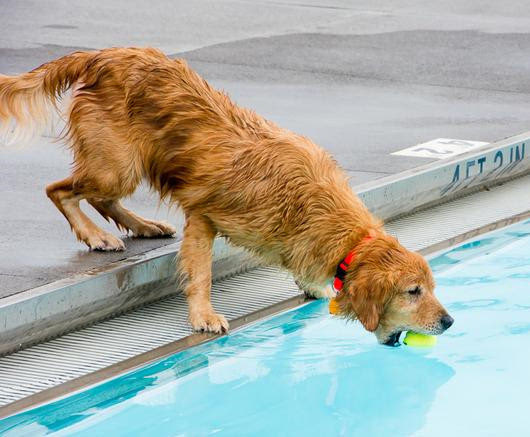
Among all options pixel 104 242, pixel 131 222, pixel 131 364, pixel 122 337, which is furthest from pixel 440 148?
pixel 131 364

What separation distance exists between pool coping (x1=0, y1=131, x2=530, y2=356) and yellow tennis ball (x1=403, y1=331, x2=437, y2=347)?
4.82ft

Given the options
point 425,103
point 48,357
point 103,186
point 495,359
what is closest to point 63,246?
point 103,186

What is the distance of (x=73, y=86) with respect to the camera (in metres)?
7.00

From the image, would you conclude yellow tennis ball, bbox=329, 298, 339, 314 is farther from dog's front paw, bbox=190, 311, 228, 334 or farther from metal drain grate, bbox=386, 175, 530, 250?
metal drain grate, bbox=386, 175, 530, 250

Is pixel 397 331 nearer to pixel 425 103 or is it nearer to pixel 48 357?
pixel 48 357

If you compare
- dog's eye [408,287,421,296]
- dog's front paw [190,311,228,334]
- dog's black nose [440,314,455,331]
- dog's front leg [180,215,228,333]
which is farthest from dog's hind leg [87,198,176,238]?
dog's black nose [440,314,455,331]

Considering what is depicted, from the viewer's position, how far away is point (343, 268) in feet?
20.3

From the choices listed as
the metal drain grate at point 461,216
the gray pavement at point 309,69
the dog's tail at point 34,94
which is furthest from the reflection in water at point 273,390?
the dog's tail at point 34,94

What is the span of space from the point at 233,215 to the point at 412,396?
1339mm

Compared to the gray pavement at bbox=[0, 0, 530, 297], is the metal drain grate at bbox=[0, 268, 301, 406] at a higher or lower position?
lower

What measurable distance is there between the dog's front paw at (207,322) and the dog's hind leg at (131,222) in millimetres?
937

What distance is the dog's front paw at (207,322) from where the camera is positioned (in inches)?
263

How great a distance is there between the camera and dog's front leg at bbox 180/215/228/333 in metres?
6.69

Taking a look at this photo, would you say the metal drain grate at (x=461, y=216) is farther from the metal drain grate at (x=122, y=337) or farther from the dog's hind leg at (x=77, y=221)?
the dog's hind leg at (x=77, y=221)
